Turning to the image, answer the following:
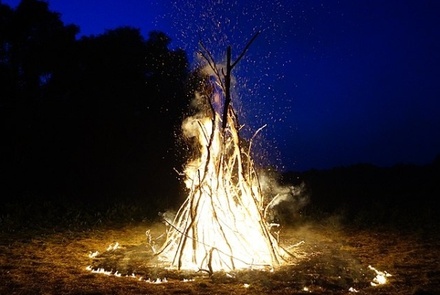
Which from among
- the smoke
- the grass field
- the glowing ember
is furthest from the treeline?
the glowing ember

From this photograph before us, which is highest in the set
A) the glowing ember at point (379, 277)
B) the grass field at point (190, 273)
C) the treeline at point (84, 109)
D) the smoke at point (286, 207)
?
the treeline at point (84, 109)

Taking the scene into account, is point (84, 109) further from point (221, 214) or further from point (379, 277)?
point (379, 277)

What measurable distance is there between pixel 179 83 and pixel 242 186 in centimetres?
940

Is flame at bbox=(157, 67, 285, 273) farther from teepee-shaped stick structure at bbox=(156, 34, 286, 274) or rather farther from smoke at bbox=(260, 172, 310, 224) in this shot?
smoke at bbox=(260, 172, 310, 224)

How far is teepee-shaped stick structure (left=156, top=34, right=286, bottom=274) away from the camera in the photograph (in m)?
6.05

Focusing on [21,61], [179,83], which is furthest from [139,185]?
[21,61]

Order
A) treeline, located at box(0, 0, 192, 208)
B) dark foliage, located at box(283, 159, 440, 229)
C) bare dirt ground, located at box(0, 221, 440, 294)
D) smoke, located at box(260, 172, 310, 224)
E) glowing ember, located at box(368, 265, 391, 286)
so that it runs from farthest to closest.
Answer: treeline, located at box(0, 0, 192, 208)
smoke, located at box(260, 172, 310, 224)
dark foliage, located at box(283, 159, 440, 229)
glowing ember, located at box(368, 265, 391, 286)
bare dirt ground, located at box(0, 221, 440, 294)

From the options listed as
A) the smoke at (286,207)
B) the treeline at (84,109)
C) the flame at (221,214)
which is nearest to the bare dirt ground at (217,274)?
the flame at (221,214)

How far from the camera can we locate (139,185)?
1617 cm

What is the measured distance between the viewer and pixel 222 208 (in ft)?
20.9

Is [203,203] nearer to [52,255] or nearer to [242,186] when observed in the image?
[242,186]

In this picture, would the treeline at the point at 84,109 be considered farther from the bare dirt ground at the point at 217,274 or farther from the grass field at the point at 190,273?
the bare dirt ground at the point at 217,274

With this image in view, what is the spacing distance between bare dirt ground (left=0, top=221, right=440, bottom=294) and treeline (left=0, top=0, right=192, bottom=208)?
23.1ft

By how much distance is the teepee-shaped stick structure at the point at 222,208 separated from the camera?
19.9 ft
